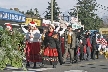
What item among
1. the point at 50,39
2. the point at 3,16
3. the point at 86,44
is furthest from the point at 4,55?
the point at 3,16

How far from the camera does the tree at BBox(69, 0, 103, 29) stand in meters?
89.1

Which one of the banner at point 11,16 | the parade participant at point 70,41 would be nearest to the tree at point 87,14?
the banner at point 11,16

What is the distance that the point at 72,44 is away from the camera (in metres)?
14.8

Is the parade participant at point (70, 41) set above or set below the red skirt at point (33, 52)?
above

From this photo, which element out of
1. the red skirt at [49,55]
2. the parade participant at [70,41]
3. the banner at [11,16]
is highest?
the banner at [11,16]

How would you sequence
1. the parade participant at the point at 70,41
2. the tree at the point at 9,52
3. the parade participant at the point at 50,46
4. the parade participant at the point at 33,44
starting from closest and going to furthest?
the tree at the point at 9,52 → the parade participant at the point at 50,46 → the parade participant at the point at 33,44 → the parade participant at the point at 70,41

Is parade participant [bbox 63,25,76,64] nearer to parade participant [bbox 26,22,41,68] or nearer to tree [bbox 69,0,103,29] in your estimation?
parade participant [bbox 26,22,41,68]

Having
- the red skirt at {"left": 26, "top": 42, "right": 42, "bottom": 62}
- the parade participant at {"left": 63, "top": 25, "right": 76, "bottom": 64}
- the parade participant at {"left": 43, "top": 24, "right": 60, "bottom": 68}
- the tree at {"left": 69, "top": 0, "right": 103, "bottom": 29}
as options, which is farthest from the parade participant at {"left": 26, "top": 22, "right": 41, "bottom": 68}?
the tree at {"left": 69, "top": 0, "right": 103, "bottom": 29}

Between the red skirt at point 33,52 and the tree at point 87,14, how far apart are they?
74.3m

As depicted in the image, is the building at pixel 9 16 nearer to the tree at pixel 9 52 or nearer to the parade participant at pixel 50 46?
the parade participant at pixel 50 46

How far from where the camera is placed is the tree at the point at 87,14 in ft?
292

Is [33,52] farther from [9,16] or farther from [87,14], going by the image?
[87,14]

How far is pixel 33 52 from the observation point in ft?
39.4

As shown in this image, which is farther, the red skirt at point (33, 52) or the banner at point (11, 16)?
the banner at point (11, 16)
